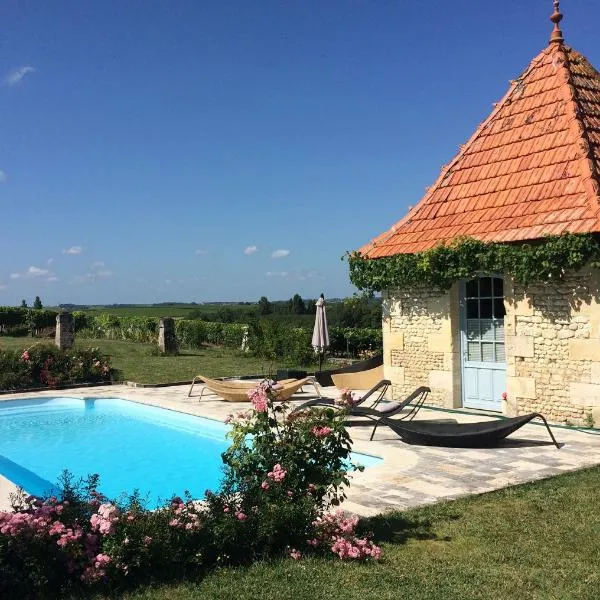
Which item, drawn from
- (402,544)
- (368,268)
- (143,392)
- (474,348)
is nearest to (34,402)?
(143,392)

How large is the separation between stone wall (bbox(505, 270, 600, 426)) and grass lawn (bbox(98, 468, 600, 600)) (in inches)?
158

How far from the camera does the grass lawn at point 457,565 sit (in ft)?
14.5

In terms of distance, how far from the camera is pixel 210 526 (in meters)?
4.97

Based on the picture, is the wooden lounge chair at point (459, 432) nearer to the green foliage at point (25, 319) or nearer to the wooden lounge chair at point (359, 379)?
the wooden lounge chair at point (359, 379)

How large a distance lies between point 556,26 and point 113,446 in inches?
480

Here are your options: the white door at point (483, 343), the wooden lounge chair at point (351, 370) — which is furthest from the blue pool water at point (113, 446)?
the wooden lounge chair at point (351, 370)

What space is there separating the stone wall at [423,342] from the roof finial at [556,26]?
564 cm

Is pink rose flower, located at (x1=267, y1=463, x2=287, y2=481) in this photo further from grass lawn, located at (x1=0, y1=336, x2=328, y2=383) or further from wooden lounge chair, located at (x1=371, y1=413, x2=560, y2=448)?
grass lawn, located at (x1=0, y1=336, x2=328, y2=383)

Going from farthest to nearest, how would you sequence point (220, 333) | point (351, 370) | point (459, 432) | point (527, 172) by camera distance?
point (220, 333), point (351, 370), point (527, 172), point (459, 432)

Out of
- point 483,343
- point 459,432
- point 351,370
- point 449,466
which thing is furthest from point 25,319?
point 449,466

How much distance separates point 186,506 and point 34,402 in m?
12.0

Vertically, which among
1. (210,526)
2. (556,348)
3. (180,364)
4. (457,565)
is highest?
(556,348)

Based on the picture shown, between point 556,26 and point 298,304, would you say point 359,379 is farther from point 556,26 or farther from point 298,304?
point 298,304

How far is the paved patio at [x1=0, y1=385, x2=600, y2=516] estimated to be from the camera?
6.89 metres
